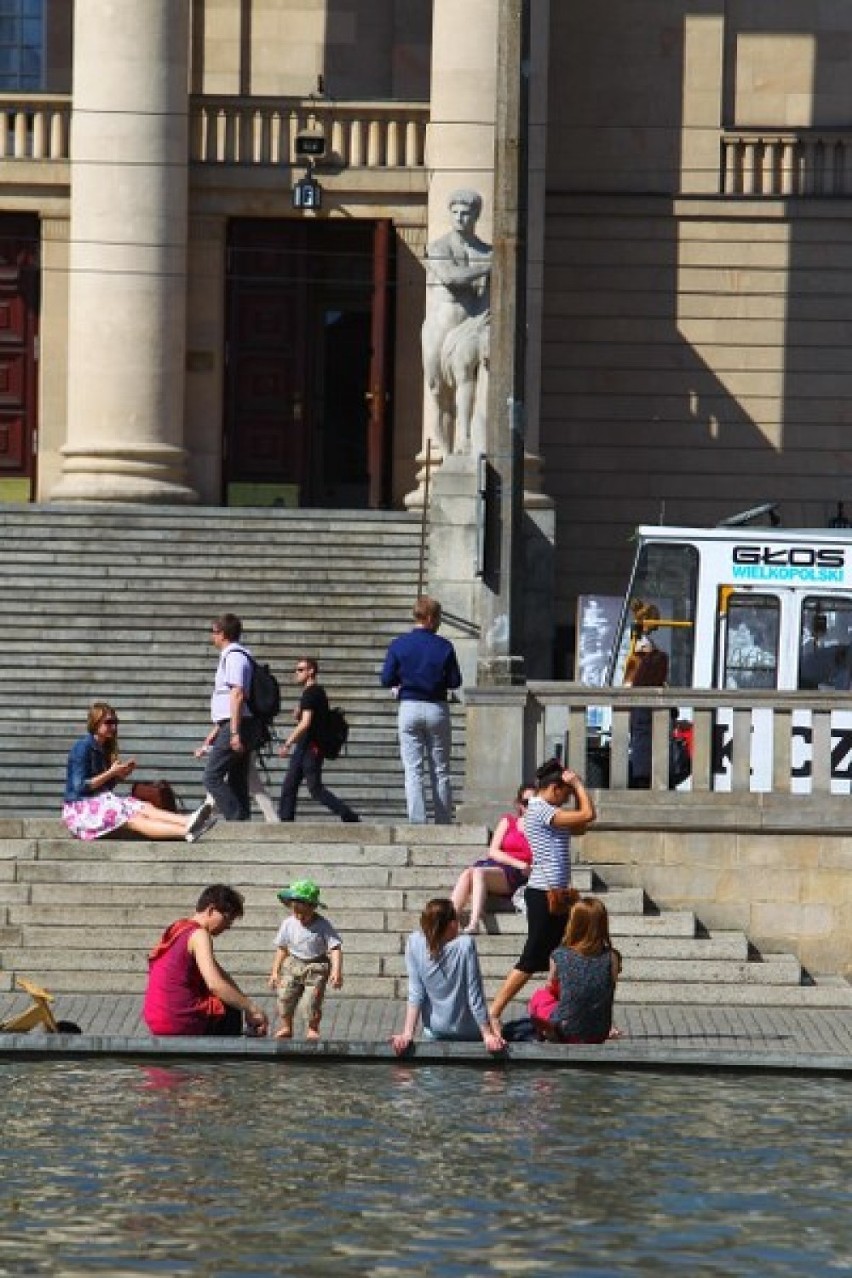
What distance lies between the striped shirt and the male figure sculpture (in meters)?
12.9

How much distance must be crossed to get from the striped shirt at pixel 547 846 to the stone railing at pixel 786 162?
20.0 m

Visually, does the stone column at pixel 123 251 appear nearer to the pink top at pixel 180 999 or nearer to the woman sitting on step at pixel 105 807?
the woman sitting on step at pixel 105 807

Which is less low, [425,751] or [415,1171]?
[425,751]

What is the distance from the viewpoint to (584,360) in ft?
138

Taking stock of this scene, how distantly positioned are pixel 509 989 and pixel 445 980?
3.55 ft

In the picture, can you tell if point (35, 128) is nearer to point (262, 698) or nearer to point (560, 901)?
point (262, 698)

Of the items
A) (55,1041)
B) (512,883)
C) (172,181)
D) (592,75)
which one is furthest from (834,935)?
(592,75)

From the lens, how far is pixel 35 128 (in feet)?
131

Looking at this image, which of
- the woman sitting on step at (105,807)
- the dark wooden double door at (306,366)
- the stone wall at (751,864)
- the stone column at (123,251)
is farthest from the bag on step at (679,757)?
the dark wooden double door at (306,366)

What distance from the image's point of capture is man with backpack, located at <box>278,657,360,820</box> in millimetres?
27734

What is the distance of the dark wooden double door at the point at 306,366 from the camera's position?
4100 centimetres

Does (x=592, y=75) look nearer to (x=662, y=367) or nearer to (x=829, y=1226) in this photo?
(x=662, y=367)

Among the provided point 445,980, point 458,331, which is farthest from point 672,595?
point 445,980

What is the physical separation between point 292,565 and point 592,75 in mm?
9530
